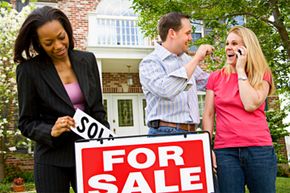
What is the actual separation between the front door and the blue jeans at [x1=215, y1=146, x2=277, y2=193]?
11.5 m

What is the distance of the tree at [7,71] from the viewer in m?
10.9

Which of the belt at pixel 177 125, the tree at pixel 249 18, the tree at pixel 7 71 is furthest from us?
the tree at pixel 7 71

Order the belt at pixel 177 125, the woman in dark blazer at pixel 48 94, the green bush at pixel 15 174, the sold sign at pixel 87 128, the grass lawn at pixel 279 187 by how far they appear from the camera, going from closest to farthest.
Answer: the sold sign at pixel 87 128 → the woman in dark blazer at pixel 48 94 → the belt at pixel 177 125 → the grass lawn at pixel 279 187 → the green bush at pixel 15 174

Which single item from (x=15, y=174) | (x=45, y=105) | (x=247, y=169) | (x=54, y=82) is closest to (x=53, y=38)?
(x=54, y=82)

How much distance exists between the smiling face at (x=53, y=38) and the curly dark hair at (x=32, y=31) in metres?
0.03

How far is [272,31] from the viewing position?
7641 mm

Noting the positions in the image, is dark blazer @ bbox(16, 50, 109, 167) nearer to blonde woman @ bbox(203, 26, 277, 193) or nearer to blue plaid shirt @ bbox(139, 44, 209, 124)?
blue plaid shirt @ bbox(139, 44, 209, 124)

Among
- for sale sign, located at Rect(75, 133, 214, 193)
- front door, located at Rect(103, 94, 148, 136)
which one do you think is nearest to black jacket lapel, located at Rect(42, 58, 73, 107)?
for sale sign, located at Rect(75, 133, 214, 193)

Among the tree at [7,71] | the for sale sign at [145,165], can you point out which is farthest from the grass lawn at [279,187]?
the for sale sign at [145,165]

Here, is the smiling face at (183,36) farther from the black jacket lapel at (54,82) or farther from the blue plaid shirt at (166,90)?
the black jacket lapel at (54,82)

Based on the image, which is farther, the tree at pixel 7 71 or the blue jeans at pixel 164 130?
the tree at pixel 7 71

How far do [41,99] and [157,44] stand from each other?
102cm

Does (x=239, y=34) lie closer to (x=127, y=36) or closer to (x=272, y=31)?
(x=272, y=31)

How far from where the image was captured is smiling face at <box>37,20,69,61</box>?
219cm
